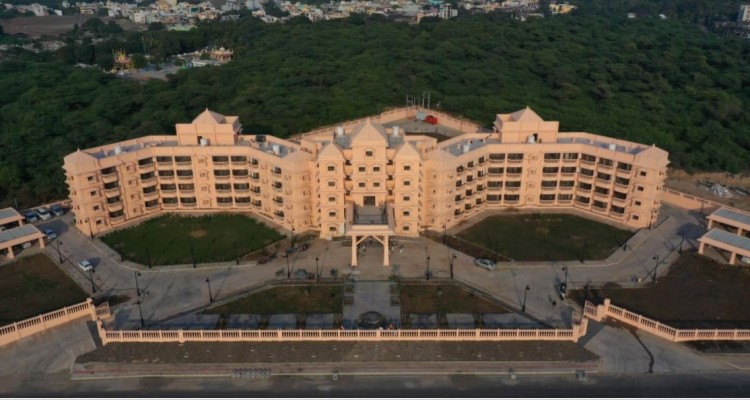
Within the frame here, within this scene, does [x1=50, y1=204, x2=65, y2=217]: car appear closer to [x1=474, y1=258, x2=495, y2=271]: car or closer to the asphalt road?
the asphalt road

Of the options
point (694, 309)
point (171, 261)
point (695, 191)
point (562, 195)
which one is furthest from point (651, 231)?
point (171, 261)

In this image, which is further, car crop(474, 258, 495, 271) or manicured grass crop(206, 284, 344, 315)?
car crop(474, 258, 495, 271)

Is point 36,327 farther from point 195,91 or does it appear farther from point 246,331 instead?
point 195,91

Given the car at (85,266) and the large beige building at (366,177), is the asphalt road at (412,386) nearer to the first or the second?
the car at (85,266)

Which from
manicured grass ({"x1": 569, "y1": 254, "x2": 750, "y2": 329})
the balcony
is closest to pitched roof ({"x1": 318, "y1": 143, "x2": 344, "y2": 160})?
the balcony

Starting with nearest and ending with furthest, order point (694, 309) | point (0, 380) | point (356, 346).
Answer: point (0, 380) → point (356, 346) → point (694, 309)

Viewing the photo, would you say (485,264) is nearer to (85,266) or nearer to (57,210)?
(85,266)
